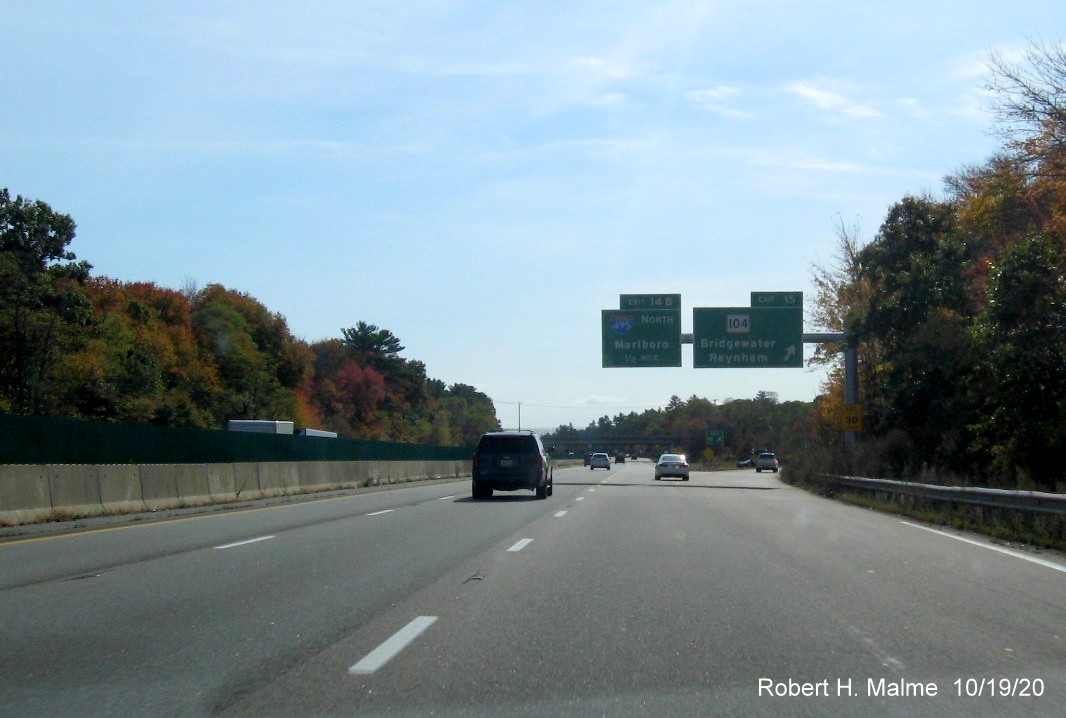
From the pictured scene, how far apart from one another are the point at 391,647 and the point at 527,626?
1308 mm

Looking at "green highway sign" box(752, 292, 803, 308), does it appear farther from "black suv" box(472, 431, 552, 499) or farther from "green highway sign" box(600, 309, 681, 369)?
"black suv" box(472, 431, 552, 499)

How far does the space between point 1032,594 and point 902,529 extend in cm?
823

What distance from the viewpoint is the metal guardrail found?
1605cm

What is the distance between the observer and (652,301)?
41594 millimetres

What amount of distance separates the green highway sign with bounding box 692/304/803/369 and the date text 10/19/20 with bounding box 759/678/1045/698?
3423cm

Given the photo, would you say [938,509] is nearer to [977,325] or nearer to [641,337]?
[977,325]

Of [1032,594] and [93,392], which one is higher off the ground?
[93,392]

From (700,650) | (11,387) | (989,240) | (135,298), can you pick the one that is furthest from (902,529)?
(135,298)

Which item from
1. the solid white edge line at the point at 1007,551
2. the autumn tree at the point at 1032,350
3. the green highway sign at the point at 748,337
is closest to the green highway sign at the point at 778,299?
the green highway sign at the point at 748,337

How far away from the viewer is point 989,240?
124 feet

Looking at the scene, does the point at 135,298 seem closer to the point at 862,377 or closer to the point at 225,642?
the point at 862,377

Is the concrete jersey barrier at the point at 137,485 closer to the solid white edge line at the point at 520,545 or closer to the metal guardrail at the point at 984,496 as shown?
the solid white edge line at the point at 520,545

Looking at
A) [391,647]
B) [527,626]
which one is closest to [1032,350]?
[527,626]

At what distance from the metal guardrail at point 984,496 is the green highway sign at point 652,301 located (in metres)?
14.7
